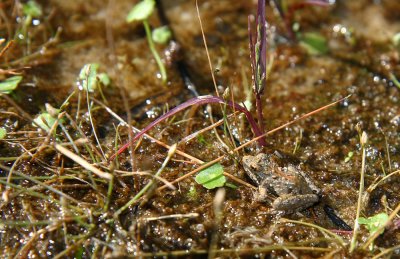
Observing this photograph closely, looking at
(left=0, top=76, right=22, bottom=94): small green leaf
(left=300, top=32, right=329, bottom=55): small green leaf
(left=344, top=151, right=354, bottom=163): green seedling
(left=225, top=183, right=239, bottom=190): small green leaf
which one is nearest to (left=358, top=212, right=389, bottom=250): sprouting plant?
(left=344, top=151, right=354, bottom=163): green seedling

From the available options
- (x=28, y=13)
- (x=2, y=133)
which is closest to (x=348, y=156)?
(x=2, y=133)

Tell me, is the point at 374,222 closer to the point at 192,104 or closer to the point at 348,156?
the point at 348,156

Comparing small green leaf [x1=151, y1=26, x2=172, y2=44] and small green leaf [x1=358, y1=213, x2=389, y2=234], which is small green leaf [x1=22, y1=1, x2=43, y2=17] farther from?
small green leaf [x1=358, y1=213, x2=389, y2=234]

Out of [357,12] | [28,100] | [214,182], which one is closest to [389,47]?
[357,12]

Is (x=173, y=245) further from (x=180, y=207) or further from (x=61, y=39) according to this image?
(x=61, y=39)

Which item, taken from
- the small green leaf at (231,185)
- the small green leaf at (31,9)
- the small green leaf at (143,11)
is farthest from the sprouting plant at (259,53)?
the small green leaf at (31,9)

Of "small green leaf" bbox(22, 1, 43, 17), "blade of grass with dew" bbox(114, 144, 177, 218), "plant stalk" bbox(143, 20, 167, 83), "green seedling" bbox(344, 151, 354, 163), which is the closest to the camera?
"blade of grass with dew" bbox(114, 144, 177, 218)
